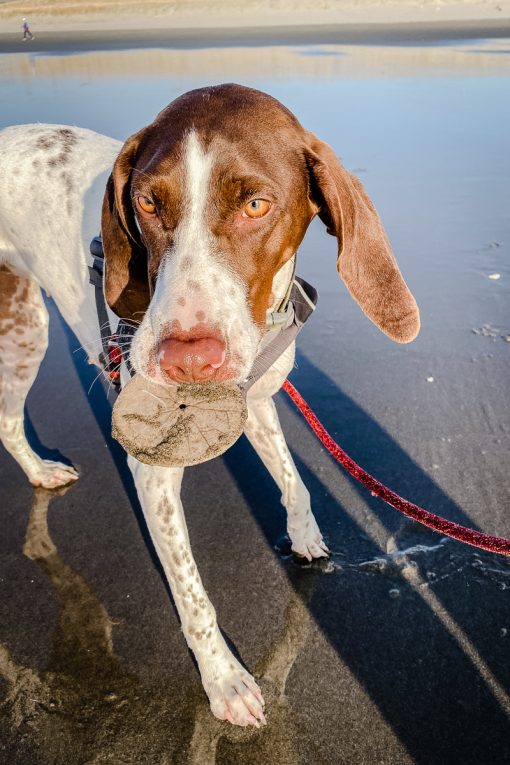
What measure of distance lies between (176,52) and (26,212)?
2584cm

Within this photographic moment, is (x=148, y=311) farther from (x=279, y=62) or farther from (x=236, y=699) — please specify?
(x=279, y=62)

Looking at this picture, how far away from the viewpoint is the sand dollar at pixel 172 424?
222 centimetres

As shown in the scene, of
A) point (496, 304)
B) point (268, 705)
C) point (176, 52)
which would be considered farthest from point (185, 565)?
point (176, 52)

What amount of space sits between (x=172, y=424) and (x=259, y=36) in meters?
34.7

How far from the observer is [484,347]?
4.29m

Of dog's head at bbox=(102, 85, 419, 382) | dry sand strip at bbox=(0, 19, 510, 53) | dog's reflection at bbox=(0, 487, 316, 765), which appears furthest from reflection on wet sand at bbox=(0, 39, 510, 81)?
dog's reflection at bbox=(0, 487, 316, 765)

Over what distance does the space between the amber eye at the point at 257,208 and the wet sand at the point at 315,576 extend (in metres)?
1.69

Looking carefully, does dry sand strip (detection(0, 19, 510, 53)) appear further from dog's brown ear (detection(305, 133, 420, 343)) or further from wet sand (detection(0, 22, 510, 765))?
dog's brown ear (detection(305, 133, 420, 343))

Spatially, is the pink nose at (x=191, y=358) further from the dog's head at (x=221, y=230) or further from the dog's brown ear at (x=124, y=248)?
the dog's brown ear at (x=124, y=248)

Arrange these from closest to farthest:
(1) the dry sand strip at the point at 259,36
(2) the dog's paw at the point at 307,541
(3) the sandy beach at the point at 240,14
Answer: (2) the dog's paw at the point at 307,541 → (1) the dry sand strip at the point at 259,36 → (3) the sandy beach at the point at 240,14

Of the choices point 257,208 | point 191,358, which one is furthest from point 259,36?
point 191,358

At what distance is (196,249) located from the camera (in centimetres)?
193

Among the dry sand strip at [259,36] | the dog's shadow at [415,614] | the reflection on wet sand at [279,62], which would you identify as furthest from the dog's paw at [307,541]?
the dry sand strip at [259,36]

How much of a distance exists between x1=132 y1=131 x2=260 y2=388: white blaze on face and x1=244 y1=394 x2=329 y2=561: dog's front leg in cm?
96
